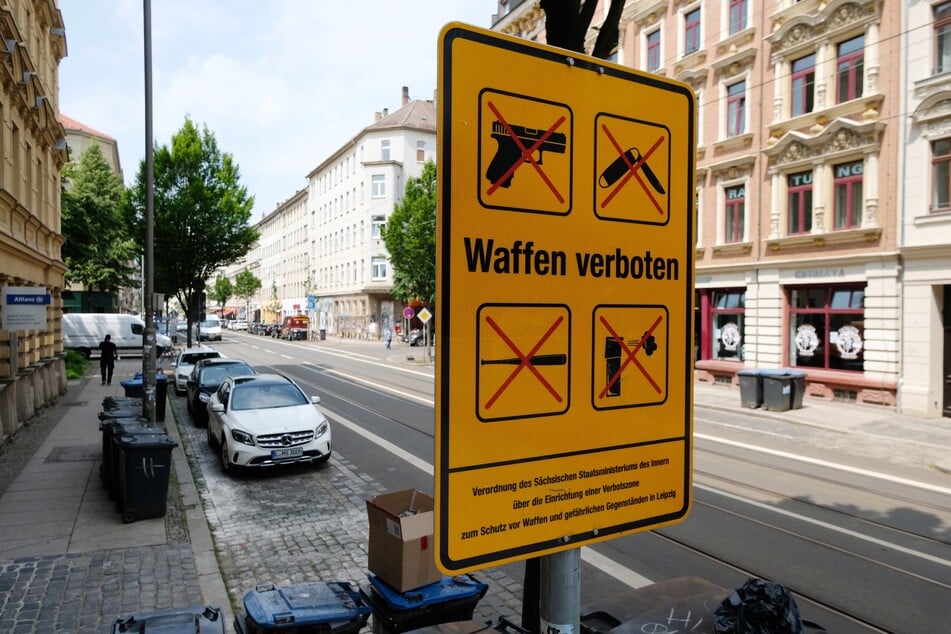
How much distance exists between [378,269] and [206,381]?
140 ft

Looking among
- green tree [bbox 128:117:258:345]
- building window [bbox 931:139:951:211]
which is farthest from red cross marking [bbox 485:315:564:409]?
green tree [bbox 128:117:258:345]

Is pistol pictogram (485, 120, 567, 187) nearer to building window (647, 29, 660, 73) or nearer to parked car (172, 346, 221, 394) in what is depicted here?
parked car (172, 346, 221, 394)

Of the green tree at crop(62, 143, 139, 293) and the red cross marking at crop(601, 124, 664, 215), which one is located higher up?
the green tree at crop(62, 143, 139, 293)

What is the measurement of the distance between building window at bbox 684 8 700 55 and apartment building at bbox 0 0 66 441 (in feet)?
67.9

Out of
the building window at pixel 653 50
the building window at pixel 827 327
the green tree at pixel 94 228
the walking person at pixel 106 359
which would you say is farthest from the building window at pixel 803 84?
the green tree at pixel 94 228

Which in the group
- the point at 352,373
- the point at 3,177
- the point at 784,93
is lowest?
the point at 352,373

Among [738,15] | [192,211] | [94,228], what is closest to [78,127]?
[94,228]

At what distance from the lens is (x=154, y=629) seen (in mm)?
3459

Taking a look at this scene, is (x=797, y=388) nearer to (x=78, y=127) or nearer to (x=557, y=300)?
(x=557, y=300)

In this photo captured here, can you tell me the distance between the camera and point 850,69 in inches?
734

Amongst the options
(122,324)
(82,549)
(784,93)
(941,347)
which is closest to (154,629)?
(82,549)

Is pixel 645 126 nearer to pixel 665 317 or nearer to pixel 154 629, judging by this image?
pixel 665 317

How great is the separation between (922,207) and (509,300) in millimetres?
18953

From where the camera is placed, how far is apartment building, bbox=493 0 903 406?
58.0 ft
